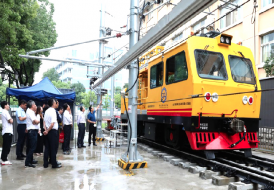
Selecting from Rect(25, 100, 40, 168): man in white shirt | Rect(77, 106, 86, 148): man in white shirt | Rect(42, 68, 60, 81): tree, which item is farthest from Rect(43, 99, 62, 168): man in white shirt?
Rect(42, 68, 60, 81): tree

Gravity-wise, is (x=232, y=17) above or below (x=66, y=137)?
above

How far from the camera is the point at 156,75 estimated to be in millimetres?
8727

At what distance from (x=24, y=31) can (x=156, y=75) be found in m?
10.3

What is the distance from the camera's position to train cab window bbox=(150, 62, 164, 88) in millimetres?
8438

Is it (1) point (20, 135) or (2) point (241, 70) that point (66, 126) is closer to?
(1) point (20, 135)

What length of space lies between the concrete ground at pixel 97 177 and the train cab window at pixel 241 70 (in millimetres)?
3288

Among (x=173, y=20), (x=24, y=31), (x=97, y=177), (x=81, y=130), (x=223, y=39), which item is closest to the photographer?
(x=173, y=20)

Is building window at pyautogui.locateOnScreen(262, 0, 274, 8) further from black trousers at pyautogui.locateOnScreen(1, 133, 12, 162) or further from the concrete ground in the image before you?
black trousers at pyautogui.locateOnScreen(1, 133, 12, 162)

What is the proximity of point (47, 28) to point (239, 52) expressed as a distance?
16.8 m

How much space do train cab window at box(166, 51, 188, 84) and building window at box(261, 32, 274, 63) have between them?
7.84 meters

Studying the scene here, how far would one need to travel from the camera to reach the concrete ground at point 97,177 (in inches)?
194

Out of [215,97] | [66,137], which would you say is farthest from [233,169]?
[66,137]

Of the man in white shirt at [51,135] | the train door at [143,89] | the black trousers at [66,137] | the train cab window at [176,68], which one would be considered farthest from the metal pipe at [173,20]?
the train door at [143,89]

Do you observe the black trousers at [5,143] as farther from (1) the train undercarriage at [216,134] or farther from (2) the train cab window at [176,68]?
(2) the train cab window at [176,68]
